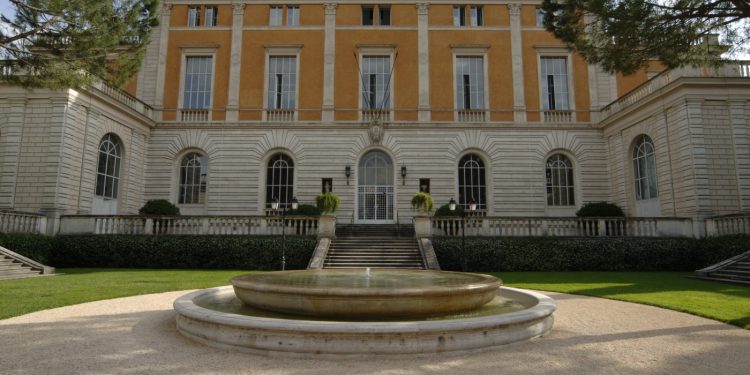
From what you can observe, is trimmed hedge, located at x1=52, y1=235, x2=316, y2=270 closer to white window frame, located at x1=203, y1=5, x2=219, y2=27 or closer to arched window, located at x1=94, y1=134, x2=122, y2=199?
arched window, located at x1=94, y1=134, x2=122, y2=199

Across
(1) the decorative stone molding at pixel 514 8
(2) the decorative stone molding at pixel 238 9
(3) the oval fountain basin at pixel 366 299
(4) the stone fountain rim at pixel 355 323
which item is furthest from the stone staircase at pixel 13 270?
(1) the decorative stone molding at pixel 514 8

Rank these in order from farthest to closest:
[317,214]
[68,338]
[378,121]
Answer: [378,121], [317,214], [68,338]

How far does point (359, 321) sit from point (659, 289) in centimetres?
938

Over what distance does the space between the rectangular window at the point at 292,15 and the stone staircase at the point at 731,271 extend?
22101 mm

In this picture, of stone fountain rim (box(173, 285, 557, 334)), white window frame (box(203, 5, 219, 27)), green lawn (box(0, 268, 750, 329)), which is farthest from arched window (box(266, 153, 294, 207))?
stone fountain rim (box(173, 285, 557, 334))

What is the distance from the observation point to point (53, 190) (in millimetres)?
17547

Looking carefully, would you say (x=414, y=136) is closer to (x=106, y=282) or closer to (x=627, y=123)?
(x=627, y=123)

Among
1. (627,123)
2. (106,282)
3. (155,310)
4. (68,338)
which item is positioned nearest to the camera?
(68,338)

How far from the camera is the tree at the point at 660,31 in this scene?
9773 mm

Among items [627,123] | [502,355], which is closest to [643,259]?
[627,123]

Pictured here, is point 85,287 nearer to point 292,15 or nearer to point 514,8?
point 292,15

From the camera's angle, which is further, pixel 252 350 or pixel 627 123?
pixel 627 123

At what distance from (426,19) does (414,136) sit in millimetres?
6872

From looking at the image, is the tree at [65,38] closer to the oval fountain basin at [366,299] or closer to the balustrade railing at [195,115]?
the oval fountain basin at [366,299]
